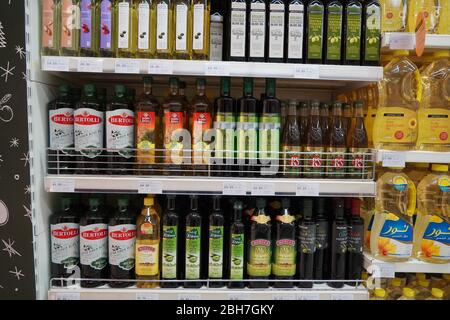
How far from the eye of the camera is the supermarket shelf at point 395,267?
1497 millimetres

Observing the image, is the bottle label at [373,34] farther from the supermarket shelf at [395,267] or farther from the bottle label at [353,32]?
the supermarket shelf at [395,267]

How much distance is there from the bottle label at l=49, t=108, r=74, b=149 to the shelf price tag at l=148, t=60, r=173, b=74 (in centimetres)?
42

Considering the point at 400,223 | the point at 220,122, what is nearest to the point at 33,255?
the point at 220,122

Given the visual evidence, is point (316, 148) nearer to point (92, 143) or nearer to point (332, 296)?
point (332, 296)

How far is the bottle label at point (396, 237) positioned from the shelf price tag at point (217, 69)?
3.16 ft

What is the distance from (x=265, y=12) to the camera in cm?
145

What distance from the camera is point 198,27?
1.43 metres

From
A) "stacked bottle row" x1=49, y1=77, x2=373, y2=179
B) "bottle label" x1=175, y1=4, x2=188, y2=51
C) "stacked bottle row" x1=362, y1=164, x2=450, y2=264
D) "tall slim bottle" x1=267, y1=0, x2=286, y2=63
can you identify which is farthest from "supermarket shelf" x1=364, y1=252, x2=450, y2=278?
"bottle label" x1=175, y1=4, x2=188, y2=51

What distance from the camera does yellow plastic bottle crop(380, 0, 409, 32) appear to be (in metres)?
1.58

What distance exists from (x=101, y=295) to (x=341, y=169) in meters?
1.17

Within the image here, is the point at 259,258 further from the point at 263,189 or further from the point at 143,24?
the point at 143,24

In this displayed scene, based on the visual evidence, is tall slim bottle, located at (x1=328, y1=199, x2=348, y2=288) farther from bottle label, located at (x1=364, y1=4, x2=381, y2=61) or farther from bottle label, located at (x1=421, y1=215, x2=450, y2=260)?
bottle label, located at (x1=364, y1=4, x2=381, y2=61)

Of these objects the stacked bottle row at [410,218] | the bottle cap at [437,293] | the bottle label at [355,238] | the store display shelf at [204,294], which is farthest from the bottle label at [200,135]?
the bottle cap at [437,293]

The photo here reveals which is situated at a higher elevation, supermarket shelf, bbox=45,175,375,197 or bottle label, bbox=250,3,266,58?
bottle label, bbox=250,3,266,58
